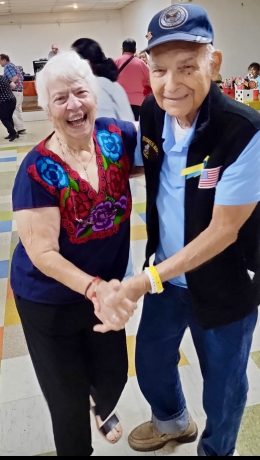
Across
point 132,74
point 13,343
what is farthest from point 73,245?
point 132,74

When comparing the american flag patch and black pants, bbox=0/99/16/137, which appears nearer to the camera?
the american flag patch

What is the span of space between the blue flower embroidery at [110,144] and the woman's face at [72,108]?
81mm

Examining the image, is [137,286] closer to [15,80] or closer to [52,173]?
[52,173]

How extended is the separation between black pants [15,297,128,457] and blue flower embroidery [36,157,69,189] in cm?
41

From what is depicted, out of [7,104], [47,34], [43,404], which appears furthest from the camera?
[47,34]

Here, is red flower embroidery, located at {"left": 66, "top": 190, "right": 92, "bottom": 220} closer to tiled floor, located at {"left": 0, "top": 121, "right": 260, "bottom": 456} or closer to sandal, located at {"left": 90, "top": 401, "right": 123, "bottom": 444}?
sandal, located at {"left": 90, "top": 401, "right": 123, "bottom": 444}

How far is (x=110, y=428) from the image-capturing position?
1.83m

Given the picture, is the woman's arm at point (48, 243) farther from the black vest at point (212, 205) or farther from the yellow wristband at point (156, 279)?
the black vest at point (212, 205)

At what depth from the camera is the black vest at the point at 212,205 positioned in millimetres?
1092

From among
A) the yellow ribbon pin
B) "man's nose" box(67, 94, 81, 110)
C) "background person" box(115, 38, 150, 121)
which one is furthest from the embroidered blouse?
"background person" box(115, 38, 150, 121)

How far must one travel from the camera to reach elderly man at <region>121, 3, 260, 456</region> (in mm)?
1080

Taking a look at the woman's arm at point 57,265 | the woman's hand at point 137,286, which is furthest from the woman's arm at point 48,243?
the woman's hand at point 137,286

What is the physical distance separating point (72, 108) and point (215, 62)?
1.33ft

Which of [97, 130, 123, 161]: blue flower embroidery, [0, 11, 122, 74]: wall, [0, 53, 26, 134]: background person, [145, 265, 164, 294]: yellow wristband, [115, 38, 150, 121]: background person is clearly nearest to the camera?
[145, 265, 164, 294]: yellow wristband
